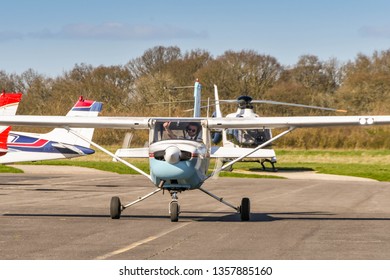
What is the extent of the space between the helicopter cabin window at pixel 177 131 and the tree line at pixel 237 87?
50.3 meters

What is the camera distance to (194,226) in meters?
16.8

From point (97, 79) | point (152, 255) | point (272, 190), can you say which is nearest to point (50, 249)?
point (152, 255)

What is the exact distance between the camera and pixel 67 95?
87500mm

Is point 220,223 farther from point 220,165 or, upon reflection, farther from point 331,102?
point 331,102

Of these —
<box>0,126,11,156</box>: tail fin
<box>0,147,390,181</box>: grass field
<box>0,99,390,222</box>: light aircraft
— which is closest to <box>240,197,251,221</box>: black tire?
<box>0,99,390,222</box>: light aircraft

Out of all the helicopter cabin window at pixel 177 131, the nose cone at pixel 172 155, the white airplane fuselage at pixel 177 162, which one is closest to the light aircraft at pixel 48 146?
the helicopter cabin window at pixel 177 131

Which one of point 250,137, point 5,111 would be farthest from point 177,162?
point 250,137

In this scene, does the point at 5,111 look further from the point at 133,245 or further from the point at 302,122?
the point at 133,245

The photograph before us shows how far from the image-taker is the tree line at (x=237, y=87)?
71925 mm

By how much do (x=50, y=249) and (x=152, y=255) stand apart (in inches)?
59.1

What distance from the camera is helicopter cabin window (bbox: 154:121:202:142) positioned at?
17.7 metres

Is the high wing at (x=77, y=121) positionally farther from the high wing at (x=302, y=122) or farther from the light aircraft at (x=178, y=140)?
the high wing at (x=302, y=122)

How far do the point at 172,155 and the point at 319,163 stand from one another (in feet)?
133

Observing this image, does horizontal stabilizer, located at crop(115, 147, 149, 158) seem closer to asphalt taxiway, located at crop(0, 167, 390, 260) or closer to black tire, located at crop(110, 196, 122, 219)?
black tire, located at crop(110, 196, 122, 219)
